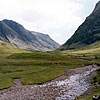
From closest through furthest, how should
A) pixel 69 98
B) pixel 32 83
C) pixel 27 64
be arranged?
pixel 69 98
pixel 32 83
pixel 27 64

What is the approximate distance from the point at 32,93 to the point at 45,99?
1042 cm

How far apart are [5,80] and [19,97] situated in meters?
24.9

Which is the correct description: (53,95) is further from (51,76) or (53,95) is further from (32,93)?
(51,76)

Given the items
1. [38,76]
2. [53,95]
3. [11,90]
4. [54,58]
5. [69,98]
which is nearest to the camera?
[69,98]

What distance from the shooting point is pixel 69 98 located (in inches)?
2044

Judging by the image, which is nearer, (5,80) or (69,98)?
(69,98)

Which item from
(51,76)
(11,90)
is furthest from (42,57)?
(11,90)

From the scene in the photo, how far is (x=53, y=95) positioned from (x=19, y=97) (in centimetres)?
1046

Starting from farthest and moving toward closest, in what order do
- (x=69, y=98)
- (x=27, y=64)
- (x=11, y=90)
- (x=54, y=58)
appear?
(x=54, y=58), (x=27, y=64), (x=11, y=90), (x=69, y=98)

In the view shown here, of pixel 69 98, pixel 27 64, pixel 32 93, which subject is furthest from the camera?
pixel 27 64

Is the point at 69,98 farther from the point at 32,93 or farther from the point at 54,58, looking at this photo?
the point at 54,58

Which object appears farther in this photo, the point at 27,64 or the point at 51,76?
the point at 27,64

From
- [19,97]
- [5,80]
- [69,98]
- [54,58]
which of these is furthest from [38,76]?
[54,58]

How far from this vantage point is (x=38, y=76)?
88.1m
